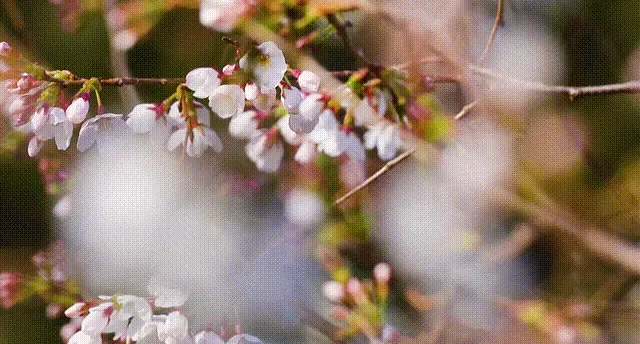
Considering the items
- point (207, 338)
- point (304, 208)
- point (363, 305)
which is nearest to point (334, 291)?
point (363, 305)

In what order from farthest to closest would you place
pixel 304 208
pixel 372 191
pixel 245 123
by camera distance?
pixel 372 191 < pixel 304 208 < pixel 245 123

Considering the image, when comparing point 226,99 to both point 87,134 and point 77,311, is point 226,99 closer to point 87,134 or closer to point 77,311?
point 87,134

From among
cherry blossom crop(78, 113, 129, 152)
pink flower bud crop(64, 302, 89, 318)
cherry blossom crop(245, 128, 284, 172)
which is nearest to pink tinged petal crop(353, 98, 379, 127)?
cherry blossom crop(245, 128, 284, 172)

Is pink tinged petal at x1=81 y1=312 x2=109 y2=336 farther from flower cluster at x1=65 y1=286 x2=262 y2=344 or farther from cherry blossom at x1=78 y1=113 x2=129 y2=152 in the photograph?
cherry blossom at x1=78 y1=113 x2=129 y2=152

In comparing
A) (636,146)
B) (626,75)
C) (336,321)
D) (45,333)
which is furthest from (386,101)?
(636,146)

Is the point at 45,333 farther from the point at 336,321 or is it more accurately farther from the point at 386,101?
the point at 386,101

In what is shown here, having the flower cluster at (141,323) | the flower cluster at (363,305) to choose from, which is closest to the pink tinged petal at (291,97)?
the flower cluster at (141,323)
